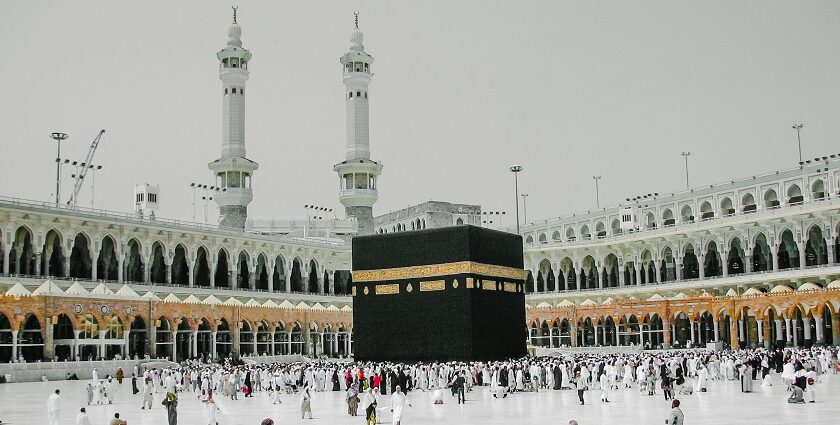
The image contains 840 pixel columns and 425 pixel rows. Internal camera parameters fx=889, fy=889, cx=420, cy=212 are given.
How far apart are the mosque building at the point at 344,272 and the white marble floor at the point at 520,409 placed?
34.7 feet

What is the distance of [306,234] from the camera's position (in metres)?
60.7

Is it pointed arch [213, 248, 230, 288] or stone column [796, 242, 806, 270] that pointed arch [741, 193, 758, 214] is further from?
pointed arch [213, 248, 230, 288]

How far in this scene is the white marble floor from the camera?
12617 mm

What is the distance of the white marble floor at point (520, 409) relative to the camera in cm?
1262

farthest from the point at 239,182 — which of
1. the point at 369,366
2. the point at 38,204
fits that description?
the point at 369,366

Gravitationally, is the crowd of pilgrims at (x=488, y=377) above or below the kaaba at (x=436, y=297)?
below

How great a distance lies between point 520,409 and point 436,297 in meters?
8.91

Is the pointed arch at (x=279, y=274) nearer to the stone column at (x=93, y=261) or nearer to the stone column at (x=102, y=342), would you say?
the stone column at (x=93, y=261)

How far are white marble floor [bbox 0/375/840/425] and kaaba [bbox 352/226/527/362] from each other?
3.48 m

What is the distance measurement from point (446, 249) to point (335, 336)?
59.6 ft

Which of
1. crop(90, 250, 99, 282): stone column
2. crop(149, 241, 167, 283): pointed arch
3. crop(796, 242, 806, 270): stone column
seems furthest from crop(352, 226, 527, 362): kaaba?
Result: crop(149, 241, 167, 283): pointed arch

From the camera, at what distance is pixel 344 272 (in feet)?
151

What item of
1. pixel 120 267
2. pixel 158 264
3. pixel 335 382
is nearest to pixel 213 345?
pixel 120 267

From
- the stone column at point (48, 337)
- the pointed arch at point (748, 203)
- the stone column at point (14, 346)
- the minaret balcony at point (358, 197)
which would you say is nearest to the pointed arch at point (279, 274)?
the minaret balcony at point (358, 197)
